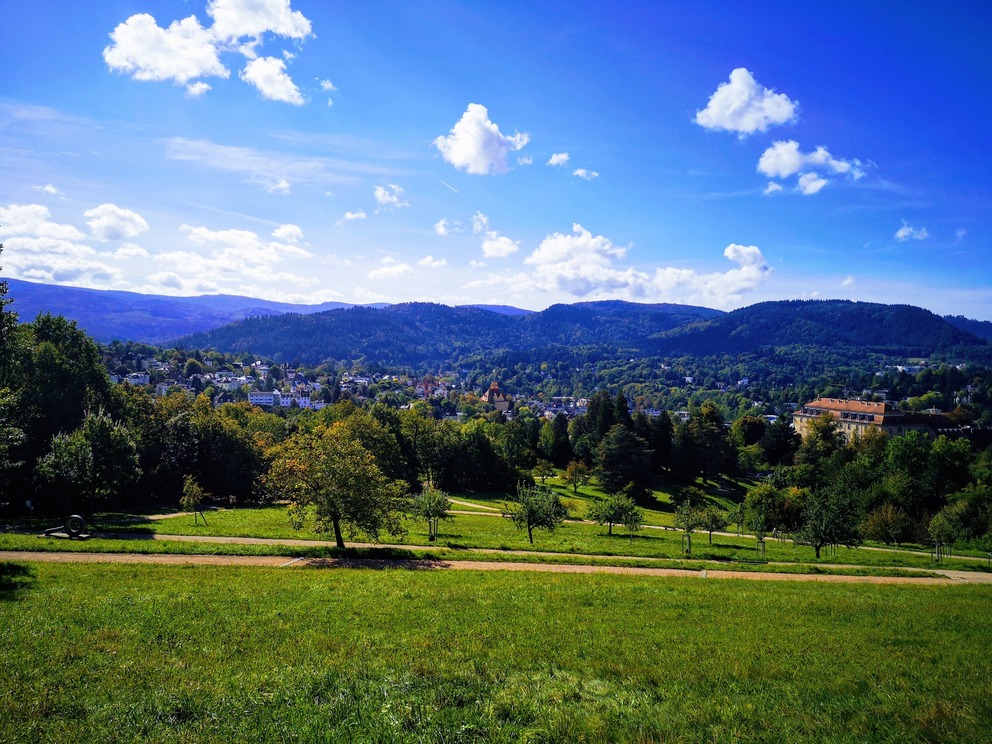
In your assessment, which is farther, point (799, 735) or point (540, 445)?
point (540, 445)

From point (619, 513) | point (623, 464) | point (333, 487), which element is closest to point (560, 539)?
point (619, 513)

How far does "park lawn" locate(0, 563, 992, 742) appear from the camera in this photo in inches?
319

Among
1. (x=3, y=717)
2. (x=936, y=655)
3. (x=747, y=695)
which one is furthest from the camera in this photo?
(x=936, y=655)

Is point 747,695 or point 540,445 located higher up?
point 747,695

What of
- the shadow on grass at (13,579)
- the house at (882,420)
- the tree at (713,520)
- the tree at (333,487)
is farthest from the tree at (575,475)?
the house at (882,420)

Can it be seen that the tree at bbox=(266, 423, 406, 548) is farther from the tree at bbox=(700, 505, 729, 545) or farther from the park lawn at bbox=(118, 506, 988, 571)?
the tree at bbox=(700, 505, 729, 545)

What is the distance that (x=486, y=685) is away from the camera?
9.71 m

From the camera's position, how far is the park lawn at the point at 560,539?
91.5ft

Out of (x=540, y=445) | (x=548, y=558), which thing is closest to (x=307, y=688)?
(x=548, y=558)

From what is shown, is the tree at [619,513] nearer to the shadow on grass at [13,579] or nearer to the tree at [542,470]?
the tree at [542,470]

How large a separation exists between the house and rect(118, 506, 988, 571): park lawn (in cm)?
8377

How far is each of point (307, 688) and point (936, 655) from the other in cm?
1443

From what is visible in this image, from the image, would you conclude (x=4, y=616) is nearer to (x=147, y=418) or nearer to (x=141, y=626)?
(x=141, y=626)

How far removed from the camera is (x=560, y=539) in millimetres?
34062
